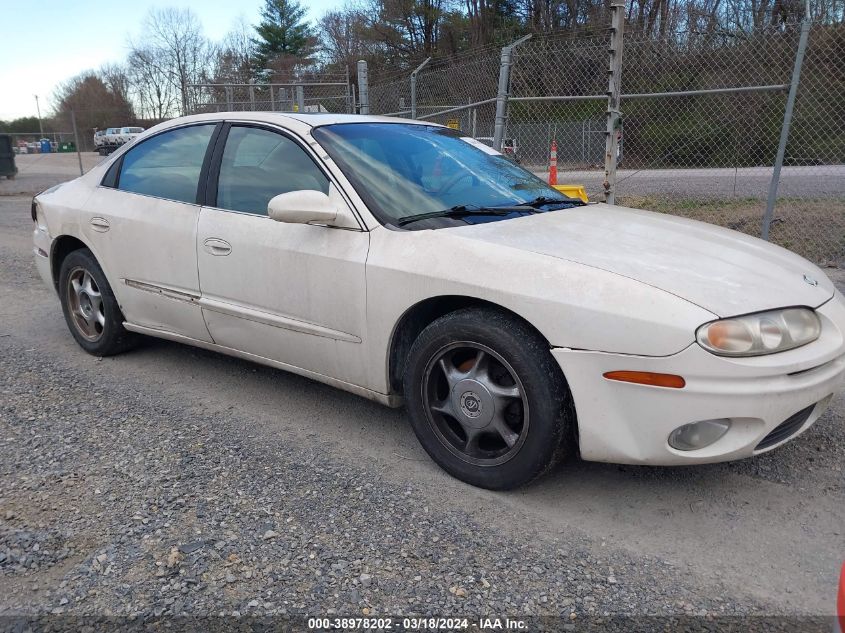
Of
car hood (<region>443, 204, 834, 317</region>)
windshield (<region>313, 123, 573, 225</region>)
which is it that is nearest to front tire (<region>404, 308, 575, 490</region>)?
car hood (<region>443, 204, 834, 317</region>)

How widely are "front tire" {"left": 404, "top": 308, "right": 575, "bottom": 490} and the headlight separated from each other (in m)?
0.55

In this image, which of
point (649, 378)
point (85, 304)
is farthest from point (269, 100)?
point (649, 378)

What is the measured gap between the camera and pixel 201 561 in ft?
7.80

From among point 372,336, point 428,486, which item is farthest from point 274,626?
point 372,336

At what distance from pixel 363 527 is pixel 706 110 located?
11.7 meters

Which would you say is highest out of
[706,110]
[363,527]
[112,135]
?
[112,135]

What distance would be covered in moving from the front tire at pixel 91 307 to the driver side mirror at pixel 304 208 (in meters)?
1.88

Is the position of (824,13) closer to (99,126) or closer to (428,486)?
(428,486)

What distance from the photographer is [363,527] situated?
2.59 m

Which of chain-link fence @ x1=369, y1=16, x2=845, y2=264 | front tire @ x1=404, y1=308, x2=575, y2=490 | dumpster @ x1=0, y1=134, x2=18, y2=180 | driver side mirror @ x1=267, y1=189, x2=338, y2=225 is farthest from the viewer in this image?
dumpster @ x1=0, y1=134, x2=18, y2=180

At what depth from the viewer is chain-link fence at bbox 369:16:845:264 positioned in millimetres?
8383

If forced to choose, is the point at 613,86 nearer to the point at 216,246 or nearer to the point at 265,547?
the point at 216,246

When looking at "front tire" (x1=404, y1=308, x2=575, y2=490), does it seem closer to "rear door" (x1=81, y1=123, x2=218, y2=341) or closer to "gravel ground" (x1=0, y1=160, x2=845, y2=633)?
"gravel ground" (x1=0, y1=160, x2=845, y2=633)

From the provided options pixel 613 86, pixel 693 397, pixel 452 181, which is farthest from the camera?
pixel 613 86
